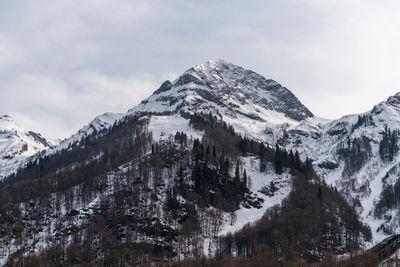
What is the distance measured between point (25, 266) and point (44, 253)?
466 inches

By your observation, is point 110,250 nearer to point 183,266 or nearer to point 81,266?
point 81,266

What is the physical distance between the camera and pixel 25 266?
183375 mm

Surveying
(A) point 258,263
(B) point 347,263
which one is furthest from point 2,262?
(B) point 347,263

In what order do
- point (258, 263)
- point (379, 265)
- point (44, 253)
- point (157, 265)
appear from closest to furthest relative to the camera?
point (379, 265)
point (258, 263)
point (157, 265)
point (44, 253)

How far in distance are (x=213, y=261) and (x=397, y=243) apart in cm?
6815

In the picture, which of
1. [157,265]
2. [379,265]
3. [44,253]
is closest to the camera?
[379,265]

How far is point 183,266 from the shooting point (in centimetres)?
16788

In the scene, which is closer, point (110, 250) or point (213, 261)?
point (213, 261)

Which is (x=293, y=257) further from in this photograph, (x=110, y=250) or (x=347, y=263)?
(x=110, y=250)

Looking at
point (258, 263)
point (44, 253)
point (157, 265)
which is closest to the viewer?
point (258, 263)

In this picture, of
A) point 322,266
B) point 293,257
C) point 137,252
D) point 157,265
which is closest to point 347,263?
point 322,266

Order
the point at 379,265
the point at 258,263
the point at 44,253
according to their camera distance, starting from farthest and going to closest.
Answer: the point at 44,253 → the point at 258,263 → the point at 379,265

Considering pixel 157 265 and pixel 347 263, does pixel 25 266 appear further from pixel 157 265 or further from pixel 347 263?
pixel 347 263

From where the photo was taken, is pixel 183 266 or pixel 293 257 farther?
pixel 293 257
